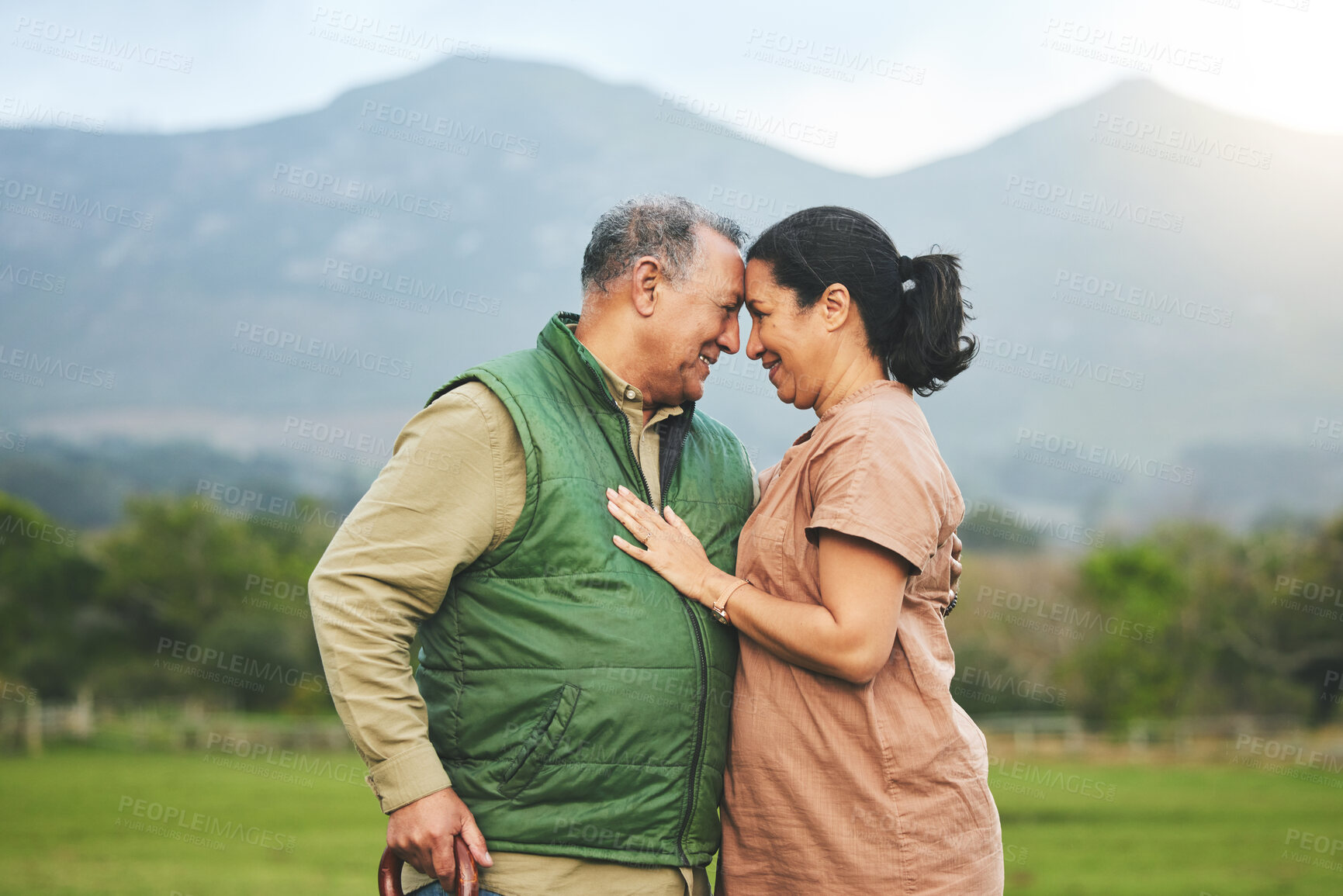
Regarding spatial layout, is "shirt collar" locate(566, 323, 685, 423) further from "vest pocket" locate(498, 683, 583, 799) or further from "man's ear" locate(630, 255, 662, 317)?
"vest pocket" locate(498, 683, 583, 799)

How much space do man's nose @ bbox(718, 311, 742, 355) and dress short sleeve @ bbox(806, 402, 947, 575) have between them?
67 centimetres

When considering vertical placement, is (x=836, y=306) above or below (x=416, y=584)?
above

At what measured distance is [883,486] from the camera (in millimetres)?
2816

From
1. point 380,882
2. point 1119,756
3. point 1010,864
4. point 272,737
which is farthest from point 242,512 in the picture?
point 380,882

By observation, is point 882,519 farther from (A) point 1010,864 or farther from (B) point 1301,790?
(B) point 1301,790

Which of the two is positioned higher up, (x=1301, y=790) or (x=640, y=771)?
(x=640, y=771)

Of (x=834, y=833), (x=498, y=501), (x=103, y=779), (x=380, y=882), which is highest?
(x=498, y=501)

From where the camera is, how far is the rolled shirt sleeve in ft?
9.35

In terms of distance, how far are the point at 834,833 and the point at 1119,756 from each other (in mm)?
35633

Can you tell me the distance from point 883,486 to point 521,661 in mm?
1090

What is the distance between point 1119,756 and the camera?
1361 inches

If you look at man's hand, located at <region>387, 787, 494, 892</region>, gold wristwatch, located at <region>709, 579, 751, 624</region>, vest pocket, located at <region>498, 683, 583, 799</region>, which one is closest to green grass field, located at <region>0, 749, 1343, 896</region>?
man's hand, located at <region>387, 787, 494, 892</region>

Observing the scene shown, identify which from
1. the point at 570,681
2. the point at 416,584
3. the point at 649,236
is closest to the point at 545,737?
the point at 570,681

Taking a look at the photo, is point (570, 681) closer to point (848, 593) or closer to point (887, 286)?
point (848, 593)
